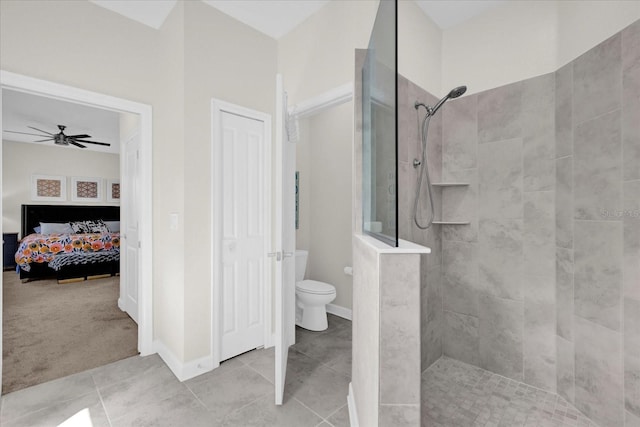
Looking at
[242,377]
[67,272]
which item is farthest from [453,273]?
[67,272]

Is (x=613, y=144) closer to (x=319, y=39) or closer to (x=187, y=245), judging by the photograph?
(x=319, y=39)

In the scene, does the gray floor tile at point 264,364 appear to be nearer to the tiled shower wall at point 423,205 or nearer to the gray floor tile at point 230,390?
the gray floor tile at point 230,390

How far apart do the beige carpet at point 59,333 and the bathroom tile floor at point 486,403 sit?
232 centimetres

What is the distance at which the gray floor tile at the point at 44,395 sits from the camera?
68.4 inches

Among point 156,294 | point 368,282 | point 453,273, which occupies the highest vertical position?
point 368,282

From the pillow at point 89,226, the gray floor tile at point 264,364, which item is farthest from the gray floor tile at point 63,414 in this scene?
the pillow at point 89,226

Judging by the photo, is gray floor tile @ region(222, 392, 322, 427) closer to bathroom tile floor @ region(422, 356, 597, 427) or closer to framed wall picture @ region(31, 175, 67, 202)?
bathroom tile floor @ region(422, 356, 597, 427)

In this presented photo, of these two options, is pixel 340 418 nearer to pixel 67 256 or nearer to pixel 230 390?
pixel 230 390

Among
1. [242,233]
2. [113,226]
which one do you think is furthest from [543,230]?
[113,226]

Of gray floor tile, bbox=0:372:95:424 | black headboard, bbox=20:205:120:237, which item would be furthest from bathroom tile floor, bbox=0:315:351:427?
black headboard, bbox=20:205:120:237

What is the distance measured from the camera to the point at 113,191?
6.86 m

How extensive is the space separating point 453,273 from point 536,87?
1.36m

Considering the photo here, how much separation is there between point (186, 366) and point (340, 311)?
165 cm

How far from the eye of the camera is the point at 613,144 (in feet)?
4.99
